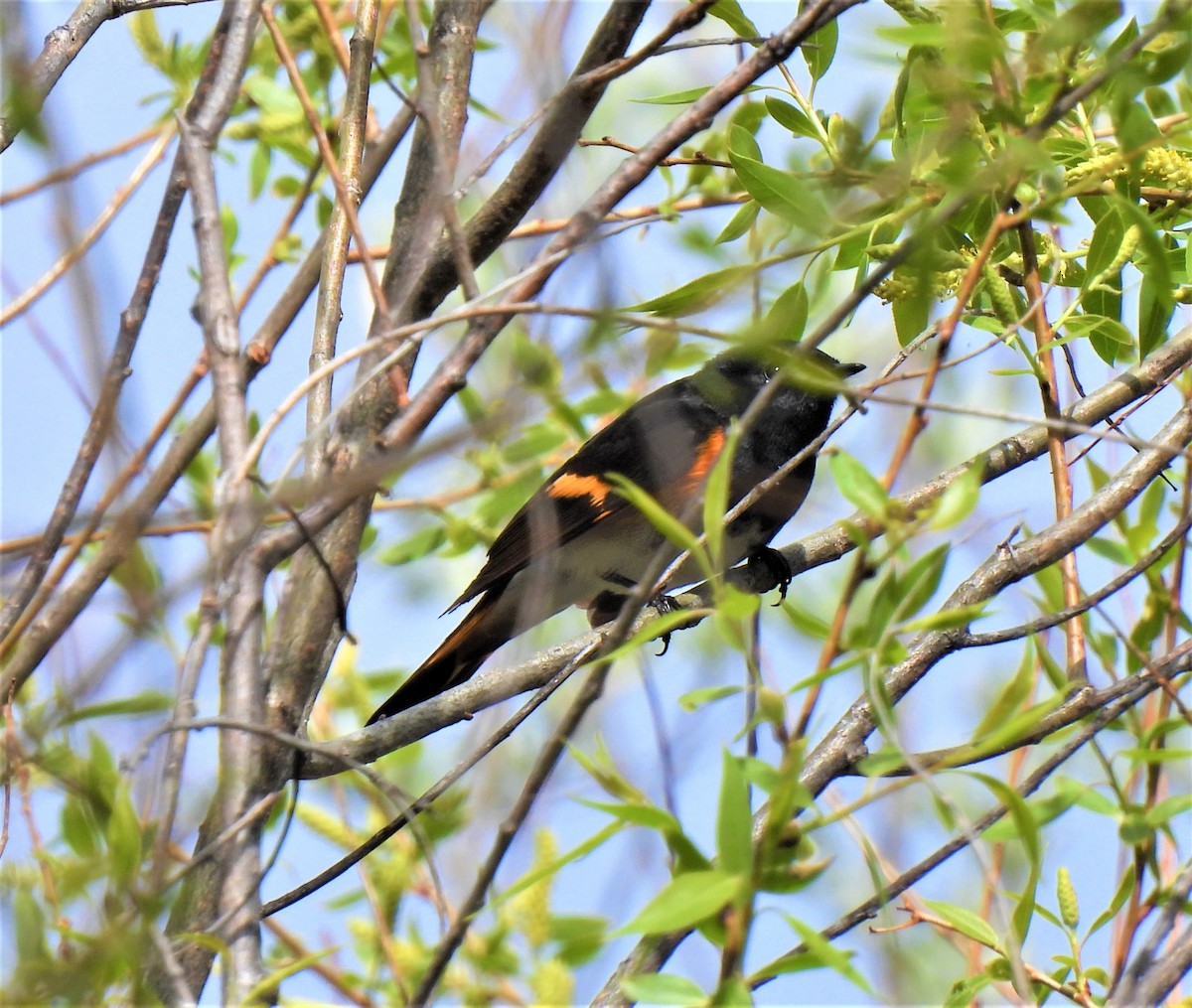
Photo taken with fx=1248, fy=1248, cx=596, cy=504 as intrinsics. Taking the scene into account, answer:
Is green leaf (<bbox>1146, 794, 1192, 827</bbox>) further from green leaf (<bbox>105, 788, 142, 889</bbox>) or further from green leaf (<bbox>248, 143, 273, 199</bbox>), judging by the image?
green leaf (<bbox>248, 143, 273, 199</bbox>)

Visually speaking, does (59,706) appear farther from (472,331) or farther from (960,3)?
(960,3)

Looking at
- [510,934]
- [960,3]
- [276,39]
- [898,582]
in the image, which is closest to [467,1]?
[276,39]

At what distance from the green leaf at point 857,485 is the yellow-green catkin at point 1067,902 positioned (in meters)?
0.86

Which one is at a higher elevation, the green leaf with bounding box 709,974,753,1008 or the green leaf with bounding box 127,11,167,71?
the green leaf with bounding box 127,11,167,71

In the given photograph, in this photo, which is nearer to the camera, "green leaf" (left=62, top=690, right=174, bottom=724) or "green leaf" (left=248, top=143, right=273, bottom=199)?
"green leaf" (left=62, top=690, right=174, bottom=724)

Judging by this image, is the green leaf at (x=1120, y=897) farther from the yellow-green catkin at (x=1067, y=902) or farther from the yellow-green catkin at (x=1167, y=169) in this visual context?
the yellow-green catkin at (x=1167, y=169)

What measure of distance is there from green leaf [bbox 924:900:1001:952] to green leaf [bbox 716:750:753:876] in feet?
1.99

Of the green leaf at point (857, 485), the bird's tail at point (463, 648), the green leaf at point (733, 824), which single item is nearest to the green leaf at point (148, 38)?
the bird's tail at point (463, 648)

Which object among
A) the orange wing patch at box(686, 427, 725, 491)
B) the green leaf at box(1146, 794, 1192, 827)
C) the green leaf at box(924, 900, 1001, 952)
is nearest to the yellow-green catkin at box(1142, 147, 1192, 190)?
the green leaf at box(1146, 794, 1192, 827)

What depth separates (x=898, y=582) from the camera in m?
1.24

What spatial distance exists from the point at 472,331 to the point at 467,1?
787 millimetres

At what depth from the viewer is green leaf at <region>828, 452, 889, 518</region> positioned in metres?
1.21

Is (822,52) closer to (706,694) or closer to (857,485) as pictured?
(857,485)

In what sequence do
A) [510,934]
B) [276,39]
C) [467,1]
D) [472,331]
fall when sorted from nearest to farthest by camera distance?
[472,331]
[276,39]
[467,1]
[510,934]
